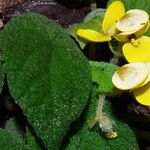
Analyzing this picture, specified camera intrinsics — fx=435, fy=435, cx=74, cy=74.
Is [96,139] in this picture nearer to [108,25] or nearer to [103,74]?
[103,74]

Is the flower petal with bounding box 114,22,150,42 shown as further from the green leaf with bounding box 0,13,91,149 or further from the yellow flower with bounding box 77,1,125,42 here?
the green leaf with bounding box 0,13,91,149

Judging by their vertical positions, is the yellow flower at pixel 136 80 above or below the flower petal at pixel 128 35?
below

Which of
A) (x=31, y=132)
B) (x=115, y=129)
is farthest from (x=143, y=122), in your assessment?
(x=31, y=132)

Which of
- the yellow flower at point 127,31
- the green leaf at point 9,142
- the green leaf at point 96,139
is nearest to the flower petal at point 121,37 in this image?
the yellow flower at point 127,31

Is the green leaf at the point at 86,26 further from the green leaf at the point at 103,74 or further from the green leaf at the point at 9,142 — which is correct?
the green leaf at the point at 9,142

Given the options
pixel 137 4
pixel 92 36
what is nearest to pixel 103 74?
pixel 92 36

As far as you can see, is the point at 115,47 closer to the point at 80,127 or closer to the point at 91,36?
the point at 91,36

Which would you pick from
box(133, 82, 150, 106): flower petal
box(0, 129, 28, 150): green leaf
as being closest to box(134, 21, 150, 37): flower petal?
box(133, 82, 150, 106): flower petal
